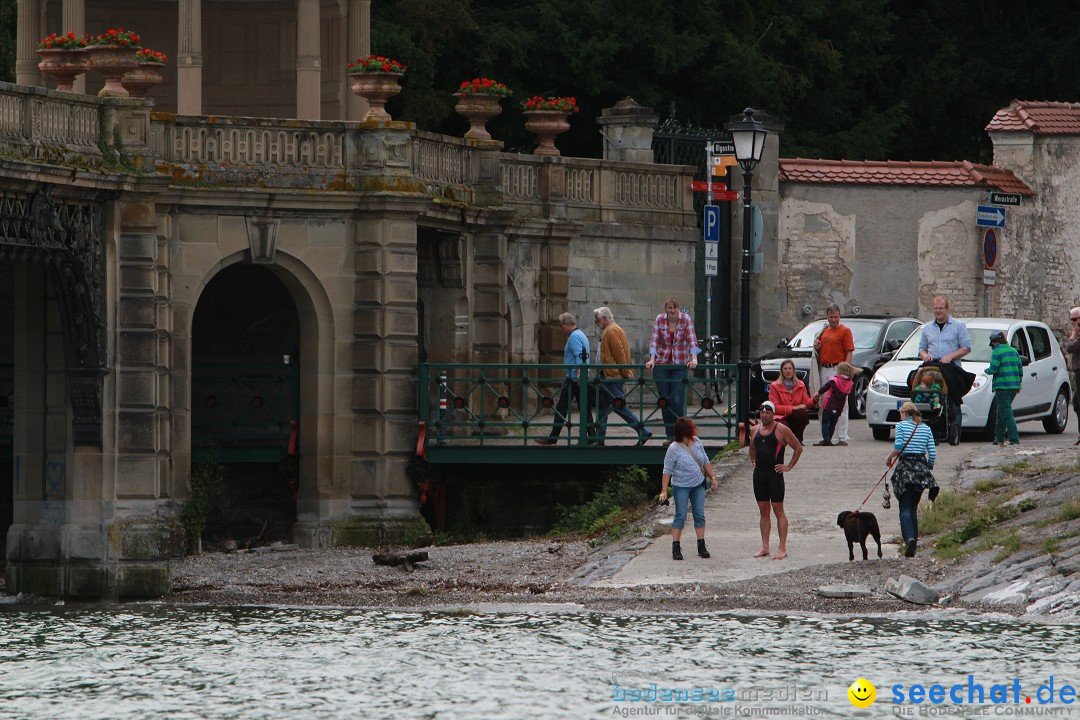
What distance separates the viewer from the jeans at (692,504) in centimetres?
2292

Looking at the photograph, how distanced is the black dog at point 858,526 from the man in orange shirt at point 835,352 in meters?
5.61

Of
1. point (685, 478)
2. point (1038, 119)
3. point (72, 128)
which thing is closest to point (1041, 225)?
point (1038, 119)

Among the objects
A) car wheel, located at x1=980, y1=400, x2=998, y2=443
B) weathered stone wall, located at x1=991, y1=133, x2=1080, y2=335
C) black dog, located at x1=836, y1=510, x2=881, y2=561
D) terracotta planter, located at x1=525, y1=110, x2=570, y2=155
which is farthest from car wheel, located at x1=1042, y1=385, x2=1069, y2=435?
black dog, located at x1=836, y1=510, x2=881, y2=561

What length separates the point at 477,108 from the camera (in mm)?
30141

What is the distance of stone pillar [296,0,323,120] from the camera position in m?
32.7

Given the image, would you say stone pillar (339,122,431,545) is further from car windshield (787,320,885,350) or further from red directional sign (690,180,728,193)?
red directional sign (690,180,728,193)

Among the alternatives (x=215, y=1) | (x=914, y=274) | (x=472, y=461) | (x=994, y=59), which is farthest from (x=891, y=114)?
(x=472, y=461)

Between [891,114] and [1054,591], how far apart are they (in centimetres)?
2749

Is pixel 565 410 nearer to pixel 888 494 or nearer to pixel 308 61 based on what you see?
pixel 888 494

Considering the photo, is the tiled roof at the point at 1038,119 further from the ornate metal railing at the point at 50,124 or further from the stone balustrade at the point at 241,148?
the ornate metal railing at the point at 50,124

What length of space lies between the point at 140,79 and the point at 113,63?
337 millimetres

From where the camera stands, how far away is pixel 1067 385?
3014 centimetres

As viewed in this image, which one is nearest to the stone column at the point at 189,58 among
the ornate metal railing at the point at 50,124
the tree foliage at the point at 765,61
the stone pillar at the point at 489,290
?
the stone pillar at the point at 489,290

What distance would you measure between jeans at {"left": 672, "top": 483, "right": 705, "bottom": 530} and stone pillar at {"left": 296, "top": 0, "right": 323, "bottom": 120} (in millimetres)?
11385
